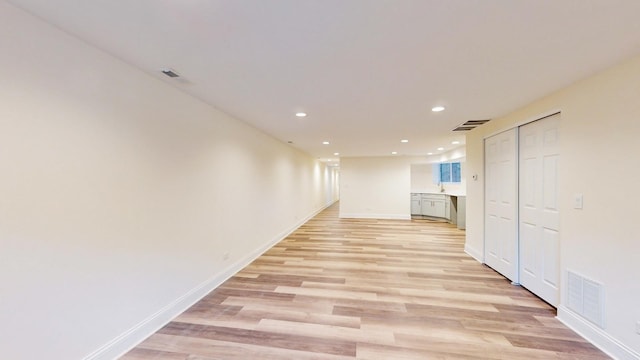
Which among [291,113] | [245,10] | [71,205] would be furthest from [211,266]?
[245,10]

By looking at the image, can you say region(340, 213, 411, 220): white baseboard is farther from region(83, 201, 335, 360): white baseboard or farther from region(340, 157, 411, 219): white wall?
region(83, 201, 335, 360): white baseboard

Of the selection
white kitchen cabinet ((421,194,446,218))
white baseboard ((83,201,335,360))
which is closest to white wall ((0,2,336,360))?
white baseboard ((83,201,335,360))

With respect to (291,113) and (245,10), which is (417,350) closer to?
(245,10)

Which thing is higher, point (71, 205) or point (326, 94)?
point (326, 94)

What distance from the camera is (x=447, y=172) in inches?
345

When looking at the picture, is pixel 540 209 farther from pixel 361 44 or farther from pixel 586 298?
pixel 361 44

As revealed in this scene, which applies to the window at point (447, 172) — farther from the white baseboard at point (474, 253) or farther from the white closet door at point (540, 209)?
the white closet door at point (540, 209)

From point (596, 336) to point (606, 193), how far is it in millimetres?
1193

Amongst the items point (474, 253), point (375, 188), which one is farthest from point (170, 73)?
point (375, 188)

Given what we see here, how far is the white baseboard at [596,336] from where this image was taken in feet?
6.27

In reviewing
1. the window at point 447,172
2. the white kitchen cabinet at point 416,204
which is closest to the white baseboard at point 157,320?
the white kitchen cabinet at point 416,204

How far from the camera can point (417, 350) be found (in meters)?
2.08

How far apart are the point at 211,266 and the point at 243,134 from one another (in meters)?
1.95

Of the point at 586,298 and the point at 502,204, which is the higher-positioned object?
the point at 502,204
